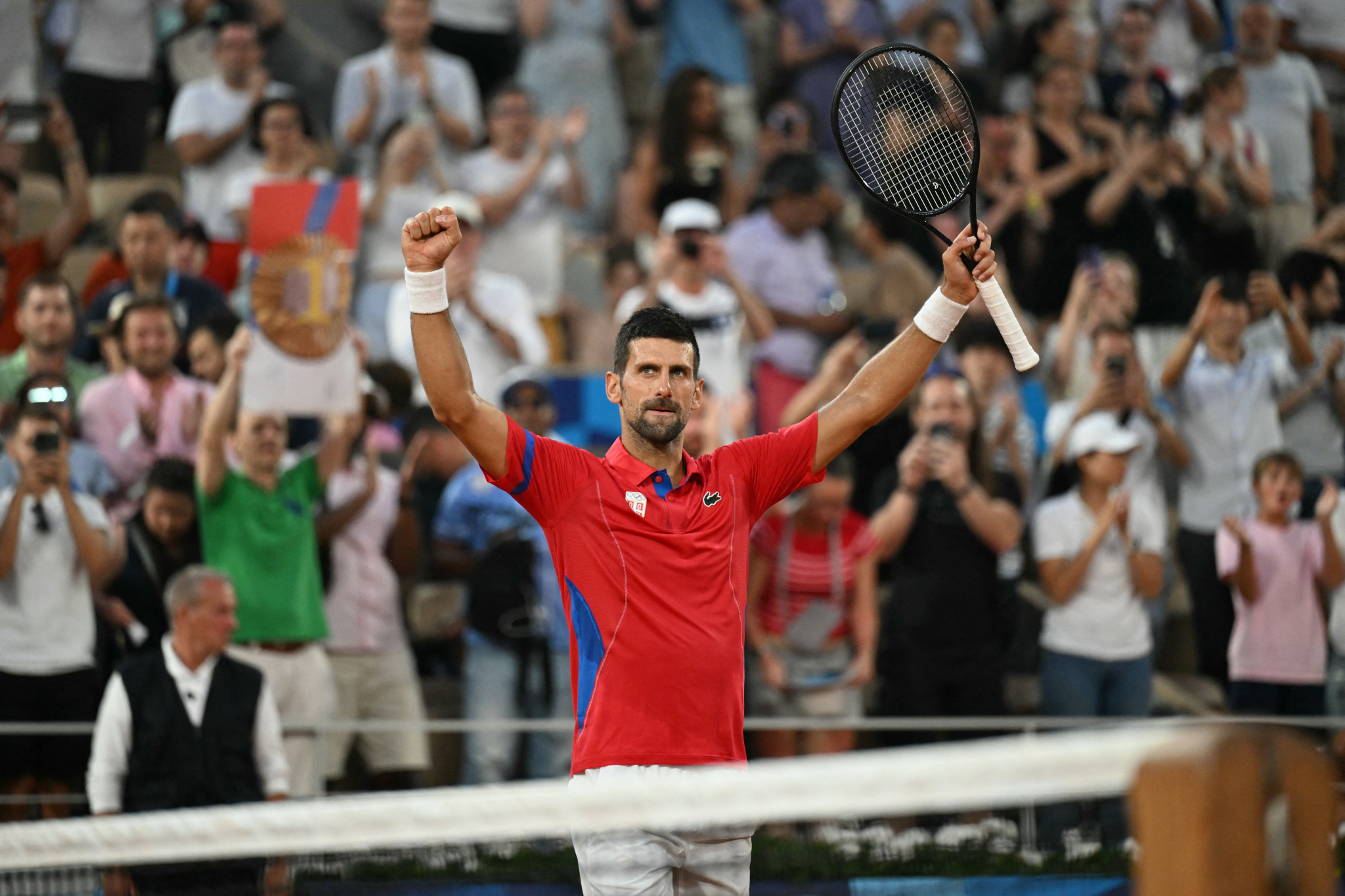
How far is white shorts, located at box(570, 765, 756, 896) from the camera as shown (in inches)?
192

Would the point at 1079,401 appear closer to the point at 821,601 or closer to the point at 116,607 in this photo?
the point at 821,601

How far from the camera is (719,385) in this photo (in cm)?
1049

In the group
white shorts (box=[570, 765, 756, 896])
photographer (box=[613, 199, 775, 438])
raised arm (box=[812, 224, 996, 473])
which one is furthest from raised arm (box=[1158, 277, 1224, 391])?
white shorts (box=[570, 765, 756, 896])

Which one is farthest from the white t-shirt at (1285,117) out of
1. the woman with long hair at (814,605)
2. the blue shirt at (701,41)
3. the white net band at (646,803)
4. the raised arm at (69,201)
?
the white net band at (646,803)

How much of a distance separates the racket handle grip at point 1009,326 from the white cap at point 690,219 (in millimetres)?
5441

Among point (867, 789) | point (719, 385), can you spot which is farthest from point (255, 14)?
point (867, 789)

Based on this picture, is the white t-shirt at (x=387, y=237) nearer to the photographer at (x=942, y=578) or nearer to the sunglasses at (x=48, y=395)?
the sunglasses at (x=48, y=395)

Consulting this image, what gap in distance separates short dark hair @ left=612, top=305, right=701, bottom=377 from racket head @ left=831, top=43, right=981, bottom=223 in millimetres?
991

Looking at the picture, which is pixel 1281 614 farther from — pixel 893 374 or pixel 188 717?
pixel 188 717

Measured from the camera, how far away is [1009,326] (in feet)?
17.4

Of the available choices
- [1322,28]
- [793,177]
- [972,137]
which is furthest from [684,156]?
[972,137]

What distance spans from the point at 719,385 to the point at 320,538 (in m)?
2.72

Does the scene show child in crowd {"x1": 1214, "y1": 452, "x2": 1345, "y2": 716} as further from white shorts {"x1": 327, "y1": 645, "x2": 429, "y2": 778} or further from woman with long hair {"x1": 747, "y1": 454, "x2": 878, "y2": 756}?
white shorts {"x1": 327, "y1": 645, "x2": 429, "y2": 778}

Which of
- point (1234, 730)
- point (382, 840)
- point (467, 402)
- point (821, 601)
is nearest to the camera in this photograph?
point (1234, 730)
